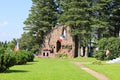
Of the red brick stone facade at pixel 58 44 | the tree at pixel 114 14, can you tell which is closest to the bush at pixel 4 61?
the tree at pixel 114 14

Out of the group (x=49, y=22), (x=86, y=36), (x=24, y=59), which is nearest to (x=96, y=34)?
(x=86, y=36)

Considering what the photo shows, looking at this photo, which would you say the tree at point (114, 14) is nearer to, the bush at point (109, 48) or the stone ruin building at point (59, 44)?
the stone ruin building at point (59, 44)

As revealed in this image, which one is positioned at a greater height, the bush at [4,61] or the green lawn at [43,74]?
the bush at [4,61]

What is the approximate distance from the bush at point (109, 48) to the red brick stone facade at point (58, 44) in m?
17.9

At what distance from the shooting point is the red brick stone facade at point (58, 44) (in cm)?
8375

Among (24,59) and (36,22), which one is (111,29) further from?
(24,59)

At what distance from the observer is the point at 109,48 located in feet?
209

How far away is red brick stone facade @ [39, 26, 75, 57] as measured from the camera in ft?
275

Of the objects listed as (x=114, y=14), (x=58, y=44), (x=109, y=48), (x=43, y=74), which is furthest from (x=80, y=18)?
(x=43, y=74)

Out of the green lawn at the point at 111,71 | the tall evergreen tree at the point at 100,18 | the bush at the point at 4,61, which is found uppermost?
the tall evergreen tree at the point at 100,18

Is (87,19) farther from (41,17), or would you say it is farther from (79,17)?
(41,17)

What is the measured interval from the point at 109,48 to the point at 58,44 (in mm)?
25979

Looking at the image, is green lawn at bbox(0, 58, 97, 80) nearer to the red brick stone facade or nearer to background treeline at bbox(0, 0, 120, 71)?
background treeline at bbox(0, 0, 120, 71)

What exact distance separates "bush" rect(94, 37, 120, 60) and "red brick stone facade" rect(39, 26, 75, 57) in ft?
58.8
